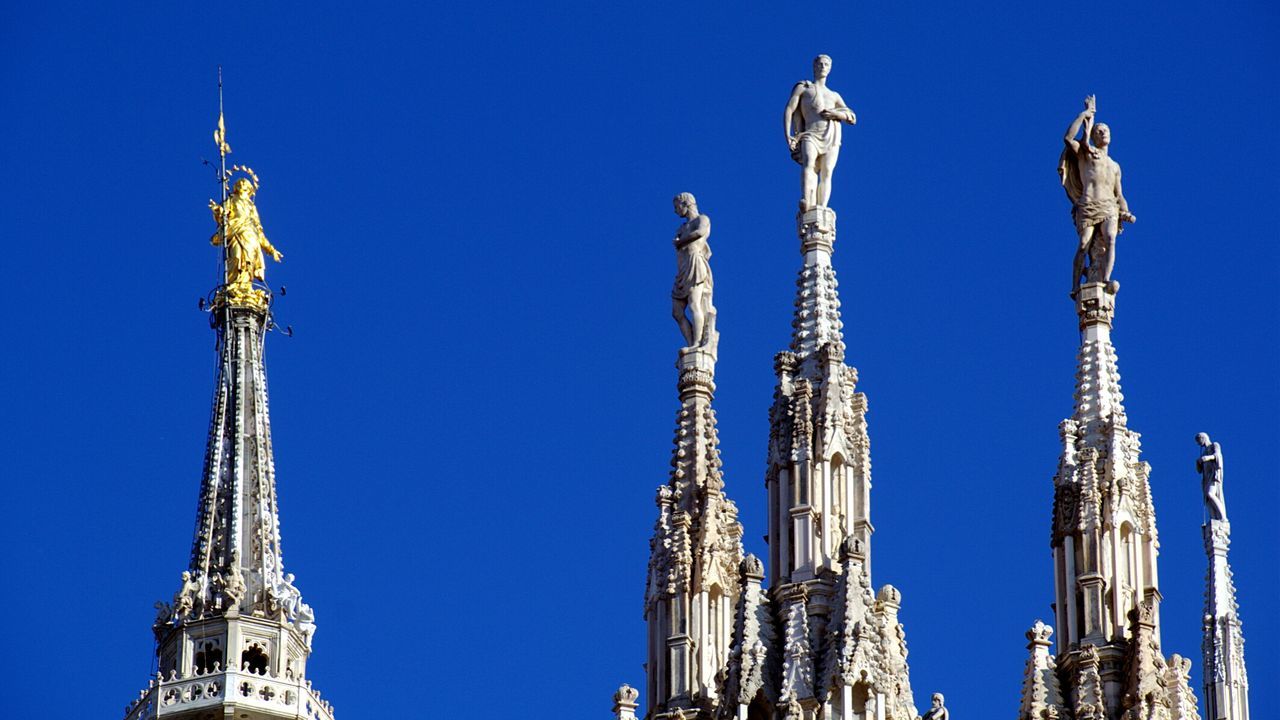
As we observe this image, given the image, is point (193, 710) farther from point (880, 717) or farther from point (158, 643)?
point (880, 717)

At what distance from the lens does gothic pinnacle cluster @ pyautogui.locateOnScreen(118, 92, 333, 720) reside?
90.9m

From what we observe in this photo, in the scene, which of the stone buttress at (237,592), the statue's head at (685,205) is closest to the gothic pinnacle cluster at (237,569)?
the stone buttress at (237,592)

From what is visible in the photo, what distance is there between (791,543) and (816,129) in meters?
7.38

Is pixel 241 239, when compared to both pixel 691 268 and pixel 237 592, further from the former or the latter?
pixel 691 268

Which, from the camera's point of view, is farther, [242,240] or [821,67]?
[242,240]

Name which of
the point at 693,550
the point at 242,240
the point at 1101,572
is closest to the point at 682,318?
the point at 693,550

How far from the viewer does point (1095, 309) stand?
6112 centimetres

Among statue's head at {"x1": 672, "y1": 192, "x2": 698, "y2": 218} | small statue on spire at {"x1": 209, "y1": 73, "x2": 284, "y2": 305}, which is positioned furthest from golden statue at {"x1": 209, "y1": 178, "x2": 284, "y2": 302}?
statue's head at {"x1": 672, "y1": 192, "x2": 698, "y2": 218}

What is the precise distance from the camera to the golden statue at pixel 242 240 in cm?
9925

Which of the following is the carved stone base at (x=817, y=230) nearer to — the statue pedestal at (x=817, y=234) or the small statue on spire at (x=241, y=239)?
the statue pedestal at (x=817, y=234)

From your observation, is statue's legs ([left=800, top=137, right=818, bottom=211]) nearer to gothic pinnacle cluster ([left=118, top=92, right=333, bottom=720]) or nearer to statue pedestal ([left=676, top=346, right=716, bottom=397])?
statue pedestal ([left=676, top=346, right=716, bottom=397])

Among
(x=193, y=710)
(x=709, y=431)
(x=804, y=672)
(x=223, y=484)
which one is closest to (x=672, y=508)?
(x=709, y=431)

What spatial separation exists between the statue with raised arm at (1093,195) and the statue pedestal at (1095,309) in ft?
0.54

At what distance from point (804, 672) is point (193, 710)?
124ft
